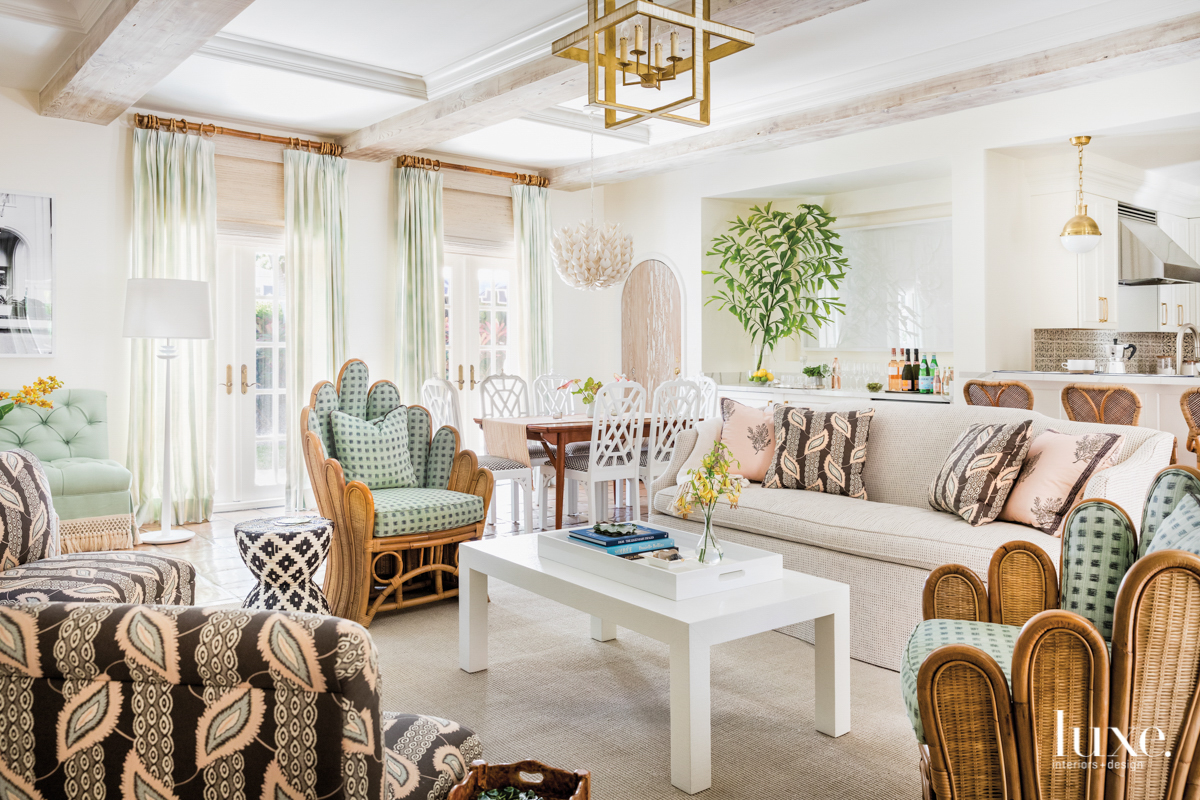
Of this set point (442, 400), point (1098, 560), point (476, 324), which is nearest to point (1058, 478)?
point (1098, 560)

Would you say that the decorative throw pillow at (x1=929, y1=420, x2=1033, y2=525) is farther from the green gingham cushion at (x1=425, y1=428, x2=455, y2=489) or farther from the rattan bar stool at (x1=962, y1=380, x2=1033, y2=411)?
the green gingham cushion at (x1=425, y1=428, x2=455, y2=489)

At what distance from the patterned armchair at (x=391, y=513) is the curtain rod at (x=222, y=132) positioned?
2625mm

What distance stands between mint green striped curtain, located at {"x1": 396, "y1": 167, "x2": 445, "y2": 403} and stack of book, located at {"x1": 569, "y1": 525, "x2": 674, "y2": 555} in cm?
418

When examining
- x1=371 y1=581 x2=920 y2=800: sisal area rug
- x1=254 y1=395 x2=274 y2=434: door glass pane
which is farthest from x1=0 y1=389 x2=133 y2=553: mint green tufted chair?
x1=371 y1=581 x2=920 y2=800: sisal area rug

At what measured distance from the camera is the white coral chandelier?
5.86 m

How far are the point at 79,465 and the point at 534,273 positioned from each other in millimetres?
3995

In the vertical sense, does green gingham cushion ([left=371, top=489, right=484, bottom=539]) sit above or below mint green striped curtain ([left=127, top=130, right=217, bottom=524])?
below

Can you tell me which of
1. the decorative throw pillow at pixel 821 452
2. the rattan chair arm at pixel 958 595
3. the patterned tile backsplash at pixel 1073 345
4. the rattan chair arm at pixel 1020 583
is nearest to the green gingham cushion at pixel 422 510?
the decorative throw pillow at pixel 821 452

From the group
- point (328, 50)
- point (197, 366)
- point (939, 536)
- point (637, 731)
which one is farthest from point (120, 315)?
point (939, 536)

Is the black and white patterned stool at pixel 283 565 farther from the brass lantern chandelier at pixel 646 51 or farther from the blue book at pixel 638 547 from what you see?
the brass lantern chandelier at pixel 646 51

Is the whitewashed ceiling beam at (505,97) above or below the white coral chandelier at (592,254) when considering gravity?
above

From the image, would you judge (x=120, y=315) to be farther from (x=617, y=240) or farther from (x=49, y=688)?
(x=49, y=688)

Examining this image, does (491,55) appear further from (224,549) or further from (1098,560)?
(1098,560)

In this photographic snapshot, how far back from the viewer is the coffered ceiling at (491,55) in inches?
168
